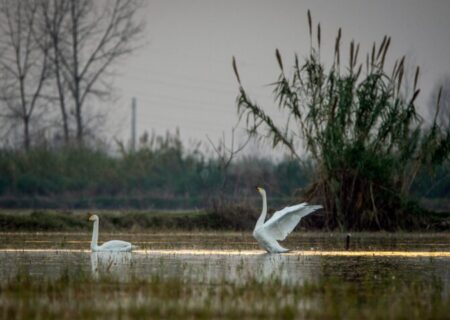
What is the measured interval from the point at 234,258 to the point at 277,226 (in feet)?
6.11

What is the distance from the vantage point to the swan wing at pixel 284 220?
20562 mm

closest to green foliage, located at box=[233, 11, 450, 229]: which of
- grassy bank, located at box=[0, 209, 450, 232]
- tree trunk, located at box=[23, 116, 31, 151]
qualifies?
grassy bank, located at box=[0, 209, 450, 232]

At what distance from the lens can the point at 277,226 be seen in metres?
20.8

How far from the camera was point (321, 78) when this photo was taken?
96.4 ft

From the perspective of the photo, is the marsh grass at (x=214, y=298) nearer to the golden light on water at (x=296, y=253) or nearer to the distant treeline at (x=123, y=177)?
the golden light on water at (x=296, y=253)

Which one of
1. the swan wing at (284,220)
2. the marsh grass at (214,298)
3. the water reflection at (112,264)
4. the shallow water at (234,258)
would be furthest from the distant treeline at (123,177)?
the marsh grass at (214,298)

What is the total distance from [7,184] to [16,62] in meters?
9.21

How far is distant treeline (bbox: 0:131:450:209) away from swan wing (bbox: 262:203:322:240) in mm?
18511

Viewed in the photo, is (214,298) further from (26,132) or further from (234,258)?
(26,132)

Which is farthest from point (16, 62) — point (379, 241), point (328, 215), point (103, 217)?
point (379, 241)

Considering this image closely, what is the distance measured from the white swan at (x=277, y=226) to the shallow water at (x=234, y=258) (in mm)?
324

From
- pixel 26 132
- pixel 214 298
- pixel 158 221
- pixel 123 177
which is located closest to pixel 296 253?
pixel 214 298

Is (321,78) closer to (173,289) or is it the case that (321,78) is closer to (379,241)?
(379,241)

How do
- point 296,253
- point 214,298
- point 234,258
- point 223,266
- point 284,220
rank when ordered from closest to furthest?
point 214,298 < point 223,266 < point 234,258 < point 296,253 < point 284,220
